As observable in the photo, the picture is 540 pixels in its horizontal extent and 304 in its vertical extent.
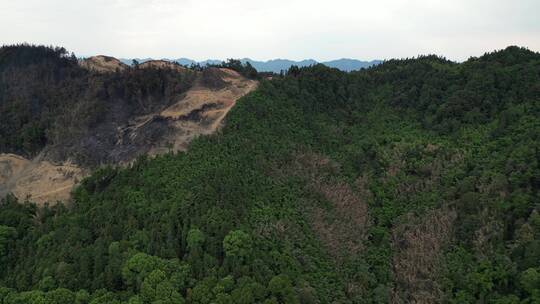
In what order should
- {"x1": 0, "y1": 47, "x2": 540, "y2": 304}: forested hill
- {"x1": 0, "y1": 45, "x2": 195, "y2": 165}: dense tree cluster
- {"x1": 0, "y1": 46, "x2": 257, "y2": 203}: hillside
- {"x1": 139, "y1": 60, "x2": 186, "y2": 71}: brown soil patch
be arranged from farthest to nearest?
{"x1": 139, "y1": 60, "x2": 186, "y2": 71}: brown soil patch
{"x1": 0, "y1": 45, "x2": 195, "y2": 165}: dense tree cluster
{"x1": 0, "y1": 46, "x2": 257, "y2": 203}: hillside
{"x1": 0, "y1": 47, "x2": 540, "y2": 304}: forested hill

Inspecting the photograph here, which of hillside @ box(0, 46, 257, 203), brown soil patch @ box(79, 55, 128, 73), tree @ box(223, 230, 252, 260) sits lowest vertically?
tree @ box(223, 230, 252, 260)

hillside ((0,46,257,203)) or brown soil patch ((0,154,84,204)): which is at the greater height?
hillside ((0,46,257,203))

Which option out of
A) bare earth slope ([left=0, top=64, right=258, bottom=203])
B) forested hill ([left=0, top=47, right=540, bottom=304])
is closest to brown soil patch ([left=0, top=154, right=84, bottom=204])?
bare earth slope ([left=0, top=64, right=258, bottom=203])

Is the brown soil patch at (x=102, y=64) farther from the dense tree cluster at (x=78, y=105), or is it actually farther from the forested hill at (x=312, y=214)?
the forested hill at (x=312, y=214)

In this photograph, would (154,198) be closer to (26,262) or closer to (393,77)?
(26,262)

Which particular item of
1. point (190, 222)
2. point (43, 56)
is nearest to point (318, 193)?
point (190, 222)

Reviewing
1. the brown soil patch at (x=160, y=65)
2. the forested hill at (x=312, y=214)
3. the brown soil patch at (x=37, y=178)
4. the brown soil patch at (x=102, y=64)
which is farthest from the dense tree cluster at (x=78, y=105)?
the forested hill at (x=312, y=214)

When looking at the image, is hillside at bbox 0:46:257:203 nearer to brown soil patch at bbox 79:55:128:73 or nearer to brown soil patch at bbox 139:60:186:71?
brown soil patch at bbox 139:60:186:71

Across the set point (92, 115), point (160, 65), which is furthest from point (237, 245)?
point (160, 65)
